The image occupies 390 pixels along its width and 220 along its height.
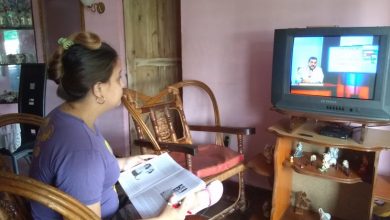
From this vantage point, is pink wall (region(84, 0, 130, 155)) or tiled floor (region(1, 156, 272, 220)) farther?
pink wall (region(84, 0, 130, 155))

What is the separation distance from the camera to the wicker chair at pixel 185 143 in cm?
180

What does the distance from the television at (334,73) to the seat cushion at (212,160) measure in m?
0.46

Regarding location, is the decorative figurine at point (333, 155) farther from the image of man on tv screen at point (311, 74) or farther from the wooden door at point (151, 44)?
the wooden door at point (151, 44)

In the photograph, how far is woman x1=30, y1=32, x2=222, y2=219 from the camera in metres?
0.86

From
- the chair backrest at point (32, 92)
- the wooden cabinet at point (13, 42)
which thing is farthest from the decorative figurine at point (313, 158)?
the wooden cabinet at point (13, 42)

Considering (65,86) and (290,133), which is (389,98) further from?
(65,86)

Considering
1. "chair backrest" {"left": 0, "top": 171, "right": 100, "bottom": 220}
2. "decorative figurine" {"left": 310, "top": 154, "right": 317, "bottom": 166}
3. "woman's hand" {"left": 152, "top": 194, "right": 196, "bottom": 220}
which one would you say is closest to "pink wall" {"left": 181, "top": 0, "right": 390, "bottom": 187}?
"decorative figurine" {"left": 310, "top": 154, "right": 317, "bottom": 166}

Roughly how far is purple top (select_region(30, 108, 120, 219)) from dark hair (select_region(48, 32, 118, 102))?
0.30ft

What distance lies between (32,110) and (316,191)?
229cm

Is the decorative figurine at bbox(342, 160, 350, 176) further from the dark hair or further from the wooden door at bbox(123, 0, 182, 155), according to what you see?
the wooden door at bbox(123, 0, 182, 155)

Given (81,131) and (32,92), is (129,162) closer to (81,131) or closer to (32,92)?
(81,131)

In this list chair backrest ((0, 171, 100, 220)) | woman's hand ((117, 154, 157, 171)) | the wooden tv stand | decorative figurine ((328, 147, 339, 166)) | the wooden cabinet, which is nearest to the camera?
chair backrest ((0, 171, 100, 220))

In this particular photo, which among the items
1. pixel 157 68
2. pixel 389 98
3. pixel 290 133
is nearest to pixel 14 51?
pixel 157 68

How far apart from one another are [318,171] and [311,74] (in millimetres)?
540
